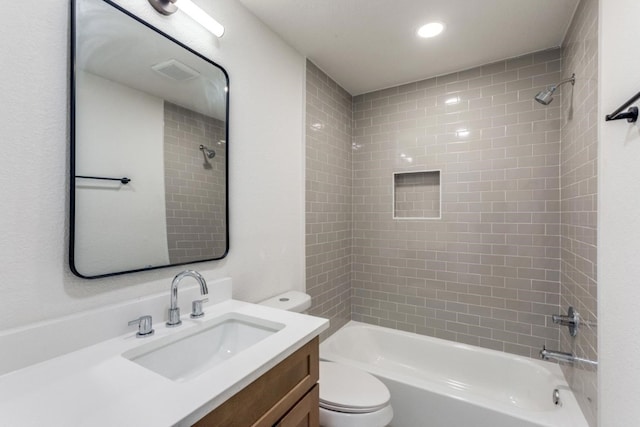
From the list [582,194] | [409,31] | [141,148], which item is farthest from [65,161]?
[582,194]

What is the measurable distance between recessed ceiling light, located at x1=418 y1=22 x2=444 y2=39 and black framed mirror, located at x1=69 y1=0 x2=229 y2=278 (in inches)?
50.1

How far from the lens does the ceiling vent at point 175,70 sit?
4.07ft

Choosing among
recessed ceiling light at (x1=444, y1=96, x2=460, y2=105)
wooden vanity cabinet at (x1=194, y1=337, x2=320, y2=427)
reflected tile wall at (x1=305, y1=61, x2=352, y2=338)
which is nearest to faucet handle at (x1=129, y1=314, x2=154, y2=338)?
wooden vanity cabinet at (x1=194, y1=337, x2=320, y2=427)

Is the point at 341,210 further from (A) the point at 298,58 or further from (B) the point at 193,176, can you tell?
(B) the point at 193,176

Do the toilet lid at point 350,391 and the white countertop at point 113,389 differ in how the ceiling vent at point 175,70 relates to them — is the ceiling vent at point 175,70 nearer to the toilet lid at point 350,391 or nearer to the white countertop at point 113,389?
the white countertop at point 113,389

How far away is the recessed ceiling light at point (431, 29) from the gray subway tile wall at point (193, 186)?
1393mm

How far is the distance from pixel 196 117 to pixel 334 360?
5.87 ft

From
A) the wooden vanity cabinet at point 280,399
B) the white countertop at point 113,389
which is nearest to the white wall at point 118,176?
the white countertop at point 113,389

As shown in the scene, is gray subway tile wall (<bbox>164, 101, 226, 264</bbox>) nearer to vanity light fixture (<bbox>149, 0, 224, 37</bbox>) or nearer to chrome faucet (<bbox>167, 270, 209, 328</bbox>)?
chrome faucet (<bbox>167, 270, 209, 328</bbox>)

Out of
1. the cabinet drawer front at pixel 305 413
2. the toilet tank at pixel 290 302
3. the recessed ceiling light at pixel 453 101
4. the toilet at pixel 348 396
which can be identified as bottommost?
the toilet at pixel 348 396

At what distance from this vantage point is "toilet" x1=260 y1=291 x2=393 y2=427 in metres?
1.44

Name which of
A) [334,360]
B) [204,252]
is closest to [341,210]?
[334,360]

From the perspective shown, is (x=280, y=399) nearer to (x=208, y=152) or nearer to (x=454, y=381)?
(x=208, y=152)

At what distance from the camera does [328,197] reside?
7.93 ft
